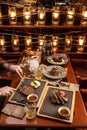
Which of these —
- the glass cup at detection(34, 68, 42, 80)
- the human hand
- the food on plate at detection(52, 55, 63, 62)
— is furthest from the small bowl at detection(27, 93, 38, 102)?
the food on plate at detection(52, 55, 63, 62)

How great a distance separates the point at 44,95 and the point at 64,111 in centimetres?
34

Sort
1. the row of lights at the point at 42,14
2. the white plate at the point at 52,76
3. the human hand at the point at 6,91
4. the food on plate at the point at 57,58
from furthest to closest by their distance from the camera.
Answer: the row of lights at the point at 42,14, the food on plate at the point at 57,58, the white plate at the point at 52,76, the human hand at the point at 6,91

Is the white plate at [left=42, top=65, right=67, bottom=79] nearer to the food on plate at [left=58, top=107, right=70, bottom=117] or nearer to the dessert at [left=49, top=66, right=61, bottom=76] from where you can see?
the dessert at [left=49, top=66, right=61, bottom=76]

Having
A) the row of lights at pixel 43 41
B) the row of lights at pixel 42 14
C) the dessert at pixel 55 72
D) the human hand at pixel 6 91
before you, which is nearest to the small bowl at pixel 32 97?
the human hand at pixel 6 91

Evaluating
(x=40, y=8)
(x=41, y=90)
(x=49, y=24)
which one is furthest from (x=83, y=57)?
(x=41, y=90)

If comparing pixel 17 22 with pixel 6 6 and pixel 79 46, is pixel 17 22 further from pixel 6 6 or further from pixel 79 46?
pixel 79 46

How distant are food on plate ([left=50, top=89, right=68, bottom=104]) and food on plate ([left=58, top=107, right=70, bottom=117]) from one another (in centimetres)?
10

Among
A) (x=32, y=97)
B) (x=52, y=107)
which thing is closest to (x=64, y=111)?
(x=52, y=107)

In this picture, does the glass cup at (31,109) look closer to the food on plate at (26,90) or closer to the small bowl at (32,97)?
the small bowl at (32,97)

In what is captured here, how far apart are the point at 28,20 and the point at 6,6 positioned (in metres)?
0.48

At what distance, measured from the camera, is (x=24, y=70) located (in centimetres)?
271

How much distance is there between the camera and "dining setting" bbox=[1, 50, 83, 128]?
6.19 ft

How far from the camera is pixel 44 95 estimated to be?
7.11 feet

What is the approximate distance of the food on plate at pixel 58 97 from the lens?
203 cm
